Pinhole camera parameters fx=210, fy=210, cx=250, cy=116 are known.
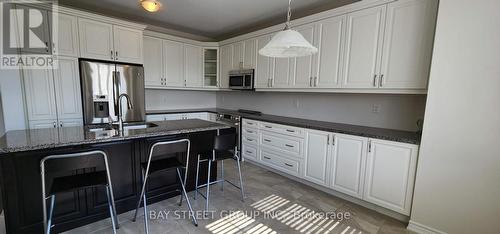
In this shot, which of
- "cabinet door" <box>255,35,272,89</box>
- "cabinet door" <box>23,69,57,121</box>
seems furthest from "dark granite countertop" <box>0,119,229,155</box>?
"cabinet door" <box>255,35,272,89</box>

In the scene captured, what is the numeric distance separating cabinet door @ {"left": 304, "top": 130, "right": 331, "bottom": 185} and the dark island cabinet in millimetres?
1400

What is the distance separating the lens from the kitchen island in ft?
5.43

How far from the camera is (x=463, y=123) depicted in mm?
1777

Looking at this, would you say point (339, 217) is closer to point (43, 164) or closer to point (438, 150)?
point (438, 150)

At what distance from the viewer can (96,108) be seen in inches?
128

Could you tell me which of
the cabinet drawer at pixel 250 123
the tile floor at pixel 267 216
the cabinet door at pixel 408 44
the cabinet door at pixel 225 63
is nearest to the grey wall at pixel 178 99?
the cabinet door at pixel 225 63

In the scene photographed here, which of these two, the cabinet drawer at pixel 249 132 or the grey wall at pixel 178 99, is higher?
the grey wall at pixel 178 99

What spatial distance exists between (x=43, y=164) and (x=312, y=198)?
2.63 m

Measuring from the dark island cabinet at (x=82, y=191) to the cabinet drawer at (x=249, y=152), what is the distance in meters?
1.23

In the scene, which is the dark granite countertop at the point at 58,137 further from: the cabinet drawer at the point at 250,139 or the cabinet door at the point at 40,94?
the cabinet drawer at the point at 250,139

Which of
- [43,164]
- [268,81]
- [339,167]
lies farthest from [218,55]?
[43,164]

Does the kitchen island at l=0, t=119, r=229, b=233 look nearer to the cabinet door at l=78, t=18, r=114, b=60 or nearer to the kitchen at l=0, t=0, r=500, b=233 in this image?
the kitchen at l=0, t=0, r=500, b=233

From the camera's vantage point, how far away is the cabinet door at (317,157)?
275 cm

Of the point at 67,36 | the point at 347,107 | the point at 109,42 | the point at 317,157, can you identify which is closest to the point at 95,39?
the point at 109,42
